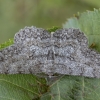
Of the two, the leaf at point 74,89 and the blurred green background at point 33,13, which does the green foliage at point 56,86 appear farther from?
the blurred green background at point 33,13

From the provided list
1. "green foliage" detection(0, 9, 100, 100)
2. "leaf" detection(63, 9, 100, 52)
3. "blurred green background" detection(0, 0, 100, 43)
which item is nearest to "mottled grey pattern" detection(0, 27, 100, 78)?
"green foliage" detection(0, 9, 100, 100)

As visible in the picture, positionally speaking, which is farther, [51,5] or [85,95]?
[51,5]

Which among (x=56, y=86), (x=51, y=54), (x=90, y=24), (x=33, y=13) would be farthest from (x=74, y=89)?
(x=33, y=13)

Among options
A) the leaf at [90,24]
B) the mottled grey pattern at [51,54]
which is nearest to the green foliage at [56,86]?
the leaf at [90,24]

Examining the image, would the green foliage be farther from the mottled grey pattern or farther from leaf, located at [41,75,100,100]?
the mottled grey pattern

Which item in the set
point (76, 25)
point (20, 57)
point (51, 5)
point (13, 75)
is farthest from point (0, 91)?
point (51, 5)

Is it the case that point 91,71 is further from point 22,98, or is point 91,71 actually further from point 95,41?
point 22,98

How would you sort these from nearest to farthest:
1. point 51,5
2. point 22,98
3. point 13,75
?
1. point 22,98
2. point 13,75
3. point 51,5

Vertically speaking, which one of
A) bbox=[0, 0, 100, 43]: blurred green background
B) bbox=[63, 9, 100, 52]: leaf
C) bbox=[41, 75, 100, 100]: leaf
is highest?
bbox=[0, 0, 100, 43]: blurred green background
